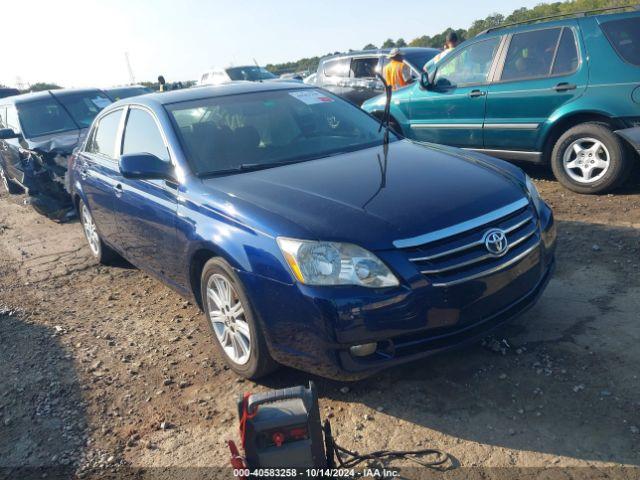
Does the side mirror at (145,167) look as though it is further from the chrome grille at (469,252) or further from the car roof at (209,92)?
the chrome grille at (469,252)

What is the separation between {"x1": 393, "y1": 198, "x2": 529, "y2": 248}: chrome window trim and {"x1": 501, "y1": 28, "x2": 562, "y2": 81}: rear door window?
3.77 m

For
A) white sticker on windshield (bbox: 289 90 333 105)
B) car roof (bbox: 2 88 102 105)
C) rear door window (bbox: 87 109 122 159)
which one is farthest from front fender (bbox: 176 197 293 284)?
car roof (bbox: 2 88 102 105)

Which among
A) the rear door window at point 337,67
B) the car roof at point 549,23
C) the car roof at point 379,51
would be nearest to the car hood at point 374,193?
the car roof at point 549,23

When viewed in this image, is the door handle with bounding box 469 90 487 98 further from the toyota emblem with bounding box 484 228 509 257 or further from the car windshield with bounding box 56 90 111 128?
the car windshield with bounding box 56 90 111 128

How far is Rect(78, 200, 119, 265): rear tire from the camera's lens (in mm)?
5539

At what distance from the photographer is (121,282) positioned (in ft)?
17.2

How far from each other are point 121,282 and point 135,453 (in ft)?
8.74

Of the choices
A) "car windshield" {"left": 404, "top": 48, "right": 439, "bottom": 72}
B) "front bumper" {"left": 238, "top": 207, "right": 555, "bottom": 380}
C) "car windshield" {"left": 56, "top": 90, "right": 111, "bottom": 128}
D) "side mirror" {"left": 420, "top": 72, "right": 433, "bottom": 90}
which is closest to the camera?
"front bumper" {"left": 238, "top": 207, "right": 555, "bottom": 380}

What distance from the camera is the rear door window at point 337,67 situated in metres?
11.1

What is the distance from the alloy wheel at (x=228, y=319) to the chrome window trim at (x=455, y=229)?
99cm

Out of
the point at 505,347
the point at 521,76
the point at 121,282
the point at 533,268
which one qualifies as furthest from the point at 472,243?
the point at 521,76

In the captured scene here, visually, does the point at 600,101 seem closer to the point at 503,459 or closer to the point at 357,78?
the point at 503,459

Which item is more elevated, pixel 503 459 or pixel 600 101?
pixel 600 101

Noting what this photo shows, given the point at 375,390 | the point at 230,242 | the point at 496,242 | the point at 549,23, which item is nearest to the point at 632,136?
the point at 549,23
